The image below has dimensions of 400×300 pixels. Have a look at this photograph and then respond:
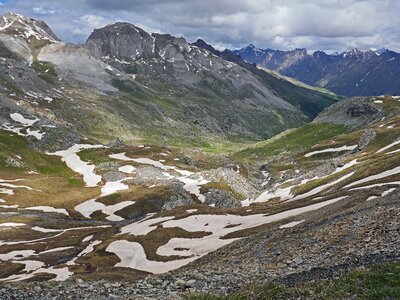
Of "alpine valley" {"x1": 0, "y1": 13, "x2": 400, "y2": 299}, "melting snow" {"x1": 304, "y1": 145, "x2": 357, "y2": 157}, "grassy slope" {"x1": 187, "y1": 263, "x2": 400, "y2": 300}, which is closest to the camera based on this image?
"grassy slope" {"x1": 187, "y1": 263, "x2": 400, "y2": 300}

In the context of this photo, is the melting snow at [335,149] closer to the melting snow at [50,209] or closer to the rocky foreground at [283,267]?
the melting snow at [50,209]

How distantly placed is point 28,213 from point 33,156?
7117 centimetres

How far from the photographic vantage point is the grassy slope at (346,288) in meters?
20.4

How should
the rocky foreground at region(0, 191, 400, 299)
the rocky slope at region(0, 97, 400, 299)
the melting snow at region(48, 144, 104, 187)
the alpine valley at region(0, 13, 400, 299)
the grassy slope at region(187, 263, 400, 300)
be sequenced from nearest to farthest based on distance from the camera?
the grassy slope at region(187, 263, 400, 300), the rocky foreground at region(0, 191, 400, 299), the alpine valley at region(0, 13, 400, 299), the rocky slope at region(0, 97, 400, 299), the melting snow at region(48, 144, 104, 187)

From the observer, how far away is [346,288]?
68.9ft

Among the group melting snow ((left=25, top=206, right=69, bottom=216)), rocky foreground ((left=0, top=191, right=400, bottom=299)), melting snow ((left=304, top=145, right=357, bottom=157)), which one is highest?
melting snow ((left=25, top=206, right=69, bottom=216))

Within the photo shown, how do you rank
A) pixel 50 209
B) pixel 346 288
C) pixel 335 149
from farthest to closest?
1. pixel 335 149
2. pixel 50 209
3. pixel 346 288

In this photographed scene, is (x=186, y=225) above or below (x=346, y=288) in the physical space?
below

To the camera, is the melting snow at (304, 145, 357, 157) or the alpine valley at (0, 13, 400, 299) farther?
the melting snow at (304, 145, 357, 157)

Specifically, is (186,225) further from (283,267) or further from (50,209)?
(50,209)

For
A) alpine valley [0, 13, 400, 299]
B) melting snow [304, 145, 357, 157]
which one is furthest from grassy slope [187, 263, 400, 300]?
melting snow [304, 145, 357, 157]

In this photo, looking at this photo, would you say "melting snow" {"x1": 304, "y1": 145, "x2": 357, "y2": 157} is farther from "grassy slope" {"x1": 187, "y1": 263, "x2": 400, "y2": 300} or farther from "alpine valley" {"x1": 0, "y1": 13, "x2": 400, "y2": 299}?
Result: "grassy slope" {"x1": 187, "y1": 263, "x2": 400, "y2": 300}

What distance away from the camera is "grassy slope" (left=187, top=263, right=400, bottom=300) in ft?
66.9

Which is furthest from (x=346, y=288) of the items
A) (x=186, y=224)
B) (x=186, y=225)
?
(x=186, y=224)
